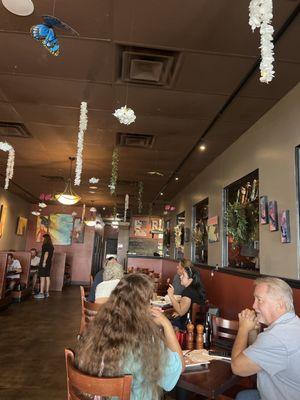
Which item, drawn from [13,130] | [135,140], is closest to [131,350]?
[135,140]

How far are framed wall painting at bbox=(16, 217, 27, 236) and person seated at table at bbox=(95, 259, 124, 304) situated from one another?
10.00 metres

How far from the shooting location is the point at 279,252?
3.83 meters

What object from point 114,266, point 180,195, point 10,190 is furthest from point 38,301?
point 114,266

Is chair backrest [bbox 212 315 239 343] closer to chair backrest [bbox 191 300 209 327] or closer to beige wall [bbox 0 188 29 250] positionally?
chair backrest [bbox 191 300 209 327]

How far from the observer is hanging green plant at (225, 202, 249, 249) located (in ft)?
16.2

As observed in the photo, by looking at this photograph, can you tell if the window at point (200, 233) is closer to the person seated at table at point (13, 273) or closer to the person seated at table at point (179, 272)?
the person seated at table at point (179, 272)

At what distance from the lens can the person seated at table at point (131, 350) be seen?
1503 millimetres

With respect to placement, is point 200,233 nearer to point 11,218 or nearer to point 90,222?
point 90,222

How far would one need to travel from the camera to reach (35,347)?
4.91m

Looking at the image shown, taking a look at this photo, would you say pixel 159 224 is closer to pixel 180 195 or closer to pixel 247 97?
pixel 180 195

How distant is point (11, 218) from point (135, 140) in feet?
27.2

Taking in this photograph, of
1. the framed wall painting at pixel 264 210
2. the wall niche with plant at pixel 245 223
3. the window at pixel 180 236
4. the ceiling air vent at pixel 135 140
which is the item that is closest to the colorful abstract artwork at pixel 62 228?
the window at pixel 180 236

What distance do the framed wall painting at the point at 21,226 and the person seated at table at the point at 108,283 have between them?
32.8 feet

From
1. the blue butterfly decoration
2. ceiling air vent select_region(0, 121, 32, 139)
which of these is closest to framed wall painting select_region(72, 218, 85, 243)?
ceiling air vent select_region(0, 121, 32, 139)
